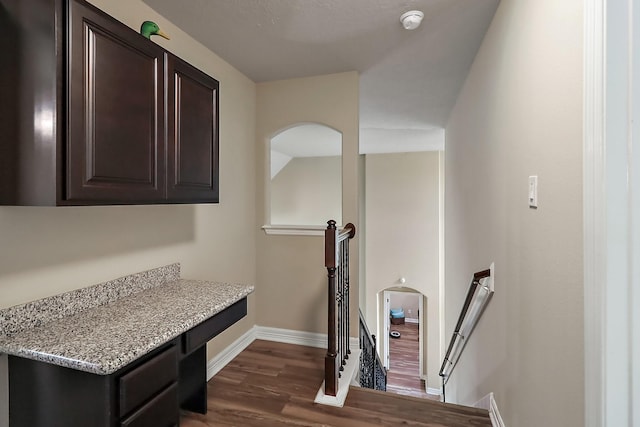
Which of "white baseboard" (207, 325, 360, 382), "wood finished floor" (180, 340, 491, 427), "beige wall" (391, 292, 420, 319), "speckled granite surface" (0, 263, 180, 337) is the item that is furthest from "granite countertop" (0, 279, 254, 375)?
"beige wall" (391, 292, 420, 319)

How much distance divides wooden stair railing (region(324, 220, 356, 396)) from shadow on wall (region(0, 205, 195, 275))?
1042mm

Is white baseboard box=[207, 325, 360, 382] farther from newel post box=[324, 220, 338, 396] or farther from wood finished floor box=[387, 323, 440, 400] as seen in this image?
wood finished floor box=[387, 323, 440, 400]

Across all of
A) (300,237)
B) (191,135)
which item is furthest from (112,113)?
(300,237)

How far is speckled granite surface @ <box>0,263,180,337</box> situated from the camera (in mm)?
1161

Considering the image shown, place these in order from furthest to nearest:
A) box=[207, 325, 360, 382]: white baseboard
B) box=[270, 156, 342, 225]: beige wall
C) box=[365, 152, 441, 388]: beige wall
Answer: box=[270, 156, 342, 225]: beige wall
box=[365, 152, 441, 388]: beige wall
box=[207, 325, 360, 382]: white baseboard

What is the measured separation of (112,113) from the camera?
3.92 feet

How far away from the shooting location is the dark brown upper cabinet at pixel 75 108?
1020mm

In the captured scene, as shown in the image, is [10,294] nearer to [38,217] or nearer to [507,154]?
[38,217]

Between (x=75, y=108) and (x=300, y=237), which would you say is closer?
(x=75, y=108)

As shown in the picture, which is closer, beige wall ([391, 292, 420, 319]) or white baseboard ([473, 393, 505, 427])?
white baseboard ([473, 393, 505, 427])

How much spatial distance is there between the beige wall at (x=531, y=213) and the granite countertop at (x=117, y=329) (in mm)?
1417

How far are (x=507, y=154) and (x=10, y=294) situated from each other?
7.74ft

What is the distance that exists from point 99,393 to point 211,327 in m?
0.51

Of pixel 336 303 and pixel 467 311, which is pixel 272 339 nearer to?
pixel 336 303
